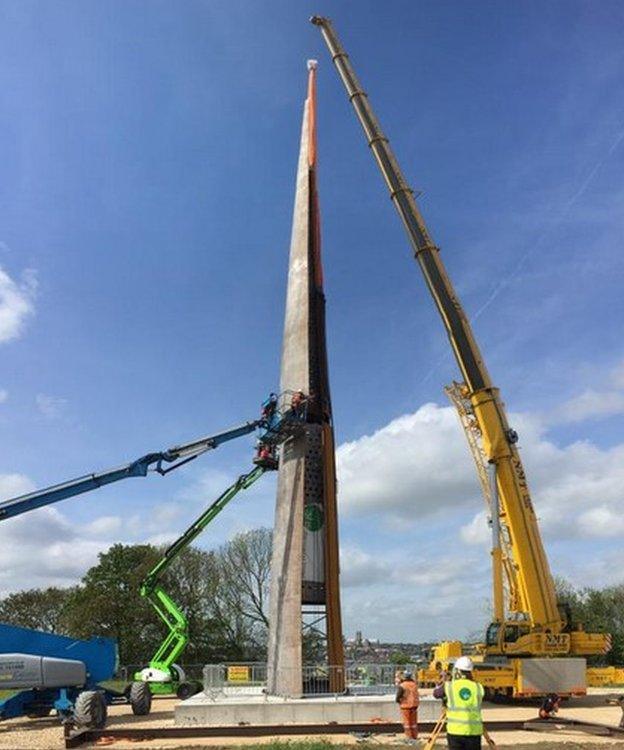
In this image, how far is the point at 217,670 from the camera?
20016mm

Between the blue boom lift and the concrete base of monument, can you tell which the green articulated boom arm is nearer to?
the blue boom lift

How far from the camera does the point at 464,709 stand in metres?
7.14

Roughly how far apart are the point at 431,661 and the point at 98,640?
11941 mm

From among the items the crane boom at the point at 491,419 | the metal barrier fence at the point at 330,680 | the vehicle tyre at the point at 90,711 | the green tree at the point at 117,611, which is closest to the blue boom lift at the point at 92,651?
the vehicle tyre at the point at 90,711

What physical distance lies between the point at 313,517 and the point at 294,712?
5685mm

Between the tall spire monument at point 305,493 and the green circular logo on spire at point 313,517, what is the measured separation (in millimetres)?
31

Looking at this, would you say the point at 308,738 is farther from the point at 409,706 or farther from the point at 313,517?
the point at 313,517

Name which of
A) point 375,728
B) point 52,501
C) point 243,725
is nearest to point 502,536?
point 375,728

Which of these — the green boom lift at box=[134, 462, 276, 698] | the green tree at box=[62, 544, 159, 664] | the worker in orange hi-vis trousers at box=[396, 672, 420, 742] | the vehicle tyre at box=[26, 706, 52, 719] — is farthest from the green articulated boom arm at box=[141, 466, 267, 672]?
the green tree at box=[62, 544, 159, 664]

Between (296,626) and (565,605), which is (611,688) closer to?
(565,605)

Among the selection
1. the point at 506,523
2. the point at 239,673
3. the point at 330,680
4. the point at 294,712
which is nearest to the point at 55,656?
the point at 294,712

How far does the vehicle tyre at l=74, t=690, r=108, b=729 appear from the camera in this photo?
53.5 feet

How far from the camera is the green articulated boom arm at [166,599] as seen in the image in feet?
83.0

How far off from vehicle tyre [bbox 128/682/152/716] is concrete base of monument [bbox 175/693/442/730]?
3.34 m
